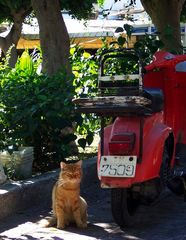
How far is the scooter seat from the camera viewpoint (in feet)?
16.7

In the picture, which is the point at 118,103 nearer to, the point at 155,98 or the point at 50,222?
the point at 155,98

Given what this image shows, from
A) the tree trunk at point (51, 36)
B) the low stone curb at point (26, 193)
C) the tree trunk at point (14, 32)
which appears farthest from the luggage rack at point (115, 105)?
the tree trunk at point (14, 32)

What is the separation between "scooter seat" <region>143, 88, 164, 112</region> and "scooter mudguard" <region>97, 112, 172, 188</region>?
0.28ft

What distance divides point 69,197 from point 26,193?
3.03 feet

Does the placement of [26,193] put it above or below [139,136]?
below

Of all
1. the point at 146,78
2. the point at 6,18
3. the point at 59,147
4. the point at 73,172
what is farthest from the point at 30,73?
the point at 6,18

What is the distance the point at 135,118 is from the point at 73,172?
753 millimetres

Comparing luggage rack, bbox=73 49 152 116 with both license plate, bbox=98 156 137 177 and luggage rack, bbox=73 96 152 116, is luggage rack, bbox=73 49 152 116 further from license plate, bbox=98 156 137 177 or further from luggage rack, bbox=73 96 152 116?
license plate, bbox=98 156 137 177

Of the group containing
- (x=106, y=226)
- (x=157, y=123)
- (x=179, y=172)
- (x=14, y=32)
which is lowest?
(x=106, y=226)

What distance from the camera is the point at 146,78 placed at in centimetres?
593

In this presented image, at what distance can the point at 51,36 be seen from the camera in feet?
27.2

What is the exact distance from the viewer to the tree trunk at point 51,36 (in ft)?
27.1

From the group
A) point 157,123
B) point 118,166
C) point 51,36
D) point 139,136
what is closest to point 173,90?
point 157,123

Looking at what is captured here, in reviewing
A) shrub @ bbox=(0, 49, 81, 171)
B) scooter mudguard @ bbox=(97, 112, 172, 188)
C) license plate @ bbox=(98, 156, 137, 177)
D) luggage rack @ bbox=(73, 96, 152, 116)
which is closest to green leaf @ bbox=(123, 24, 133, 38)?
shrub @ bbox=(0, 49, 81, 171)
